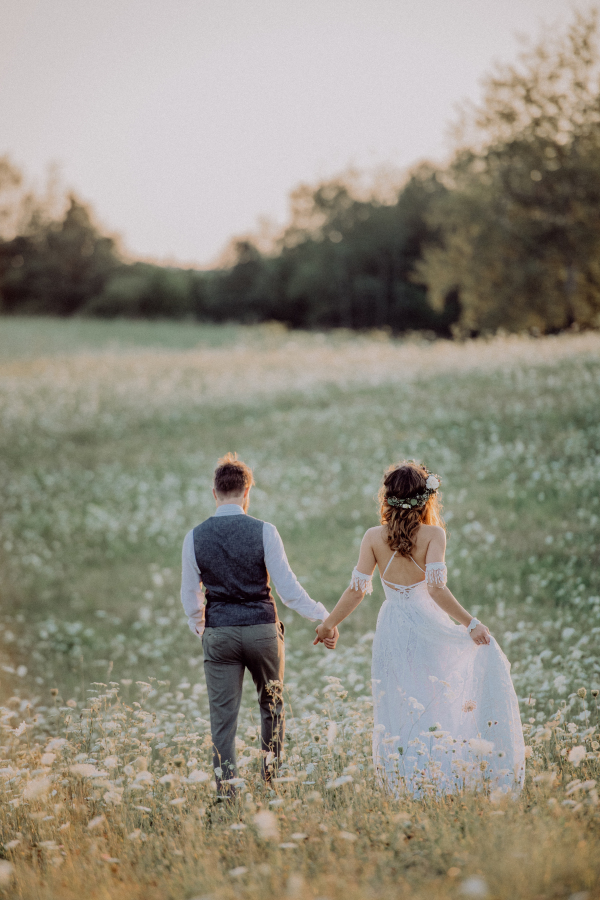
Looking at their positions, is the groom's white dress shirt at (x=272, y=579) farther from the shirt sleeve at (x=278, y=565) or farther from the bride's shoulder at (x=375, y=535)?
the bride's shoulder at (x=375, y=535)

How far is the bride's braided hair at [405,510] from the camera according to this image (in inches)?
191

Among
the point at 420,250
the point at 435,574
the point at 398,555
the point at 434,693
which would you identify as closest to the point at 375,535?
the point at 398,555

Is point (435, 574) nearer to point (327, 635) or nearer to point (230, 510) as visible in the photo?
point (327, 635)

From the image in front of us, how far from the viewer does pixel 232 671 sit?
4738 millimetres

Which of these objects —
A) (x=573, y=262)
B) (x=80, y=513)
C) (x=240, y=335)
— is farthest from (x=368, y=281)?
(x=80, y=513)

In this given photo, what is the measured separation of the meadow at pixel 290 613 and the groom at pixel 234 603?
30cm

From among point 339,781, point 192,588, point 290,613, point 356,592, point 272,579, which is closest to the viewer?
point 339,781

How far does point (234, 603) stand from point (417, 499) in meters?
1.35

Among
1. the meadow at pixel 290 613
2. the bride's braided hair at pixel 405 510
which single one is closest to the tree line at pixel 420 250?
the meadow at pixel 290 613

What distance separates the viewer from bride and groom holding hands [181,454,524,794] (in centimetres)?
468

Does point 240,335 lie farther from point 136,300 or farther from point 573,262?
point 136,300

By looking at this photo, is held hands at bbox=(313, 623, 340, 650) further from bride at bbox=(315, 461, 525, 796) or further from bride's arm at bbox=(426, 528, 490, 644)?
bride's arm at bbox=(426, 528, 490, 644)

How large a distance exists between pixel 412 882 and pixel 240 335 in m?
43.5

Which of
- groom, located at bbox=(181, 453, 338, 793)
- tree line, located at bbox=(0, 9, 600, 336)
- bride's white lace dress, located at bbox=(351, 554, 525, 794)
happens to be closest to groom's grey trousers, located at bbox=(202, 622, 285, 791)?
groom, located at bbox=(181, 453, 338, 793)
